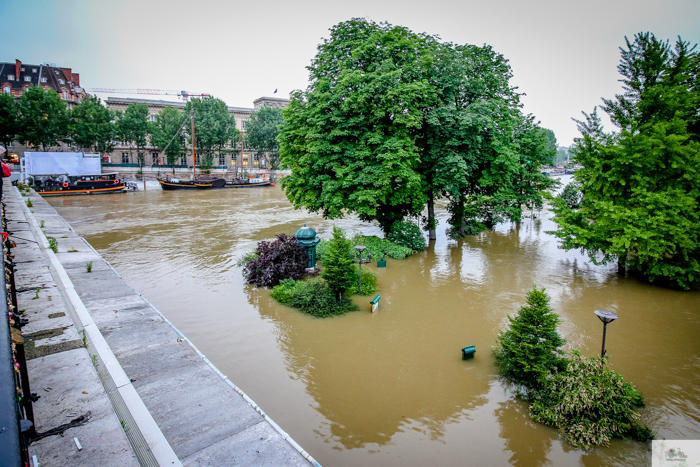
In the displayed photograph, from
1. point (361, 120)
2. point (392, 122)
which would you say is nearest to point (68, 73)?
point (361, 120)

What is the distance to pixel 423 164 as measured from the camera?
17641 mm

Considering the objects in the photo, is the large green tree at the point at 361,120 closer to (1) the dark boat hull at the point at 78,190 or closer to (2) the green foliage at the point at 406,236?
(2) the green foliage at the point at 406,236

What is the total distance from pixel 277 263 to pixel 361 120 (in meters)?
6.82

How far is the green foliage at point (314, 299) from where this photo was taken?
35.8 feet

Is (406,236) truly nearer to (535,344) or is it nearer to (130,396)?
(535,344)

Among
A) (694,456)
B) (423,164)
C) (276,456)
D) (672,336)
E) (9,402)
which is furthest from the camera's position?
(423,164)

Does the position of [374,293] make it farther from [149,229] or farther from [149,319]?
[149,229]

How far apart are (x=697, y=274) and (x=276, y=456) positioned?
49.9 feet

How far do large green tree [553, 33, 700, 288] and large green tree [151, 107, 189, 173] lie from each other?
62723mm

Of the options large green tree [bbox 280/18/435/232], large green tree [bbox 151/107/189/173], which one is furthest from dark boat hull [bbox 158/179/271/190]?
large green tree [bbox 280/18/435/232]

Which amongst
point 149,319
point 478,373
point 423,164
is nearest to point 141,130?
point 423,164

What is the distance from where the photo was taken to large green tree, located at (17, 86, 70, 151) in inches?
2026

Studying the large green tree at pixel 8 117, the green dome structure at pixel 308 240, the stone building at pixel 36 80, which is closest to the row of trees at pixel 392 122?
the green dome structure at pixel 308 240

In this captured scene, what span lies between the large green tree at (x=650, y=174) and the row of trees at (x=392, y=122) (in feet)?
13.9
